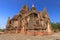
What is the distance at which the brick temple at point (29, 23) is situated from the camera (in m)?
30.2

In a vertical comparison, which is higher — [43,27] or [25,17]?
[25,17]

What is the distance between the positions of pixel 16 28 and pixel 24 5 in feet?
27.9

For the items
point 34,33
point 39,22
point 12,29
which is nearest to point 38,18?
point 39,22

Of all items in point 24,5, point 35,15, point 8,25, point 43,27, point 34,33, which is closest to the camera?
point 34,33

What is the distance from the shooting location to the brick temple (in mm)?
30172

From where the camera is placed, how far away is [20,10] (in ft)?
122

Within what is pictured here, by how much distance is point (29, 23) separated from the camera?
32656mm

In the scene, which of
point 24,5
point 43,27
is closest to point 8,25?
point 24,5

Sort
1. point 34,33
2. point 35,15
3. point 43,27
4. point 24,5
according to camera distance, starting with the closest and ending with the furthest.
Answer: point 34,33
point 43,27
point 35,15
point 24,5

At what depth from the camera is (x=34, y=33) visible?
2830 centimetres

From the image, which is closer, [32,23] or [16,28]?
[32,23]

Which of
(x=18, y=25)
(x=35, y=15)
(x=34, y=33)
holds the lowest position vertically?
(x=34, y=33)

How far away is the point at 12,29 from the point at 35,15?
7.59 metres

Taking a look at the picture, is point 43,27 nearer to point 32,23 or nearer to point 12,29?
point 32,23
